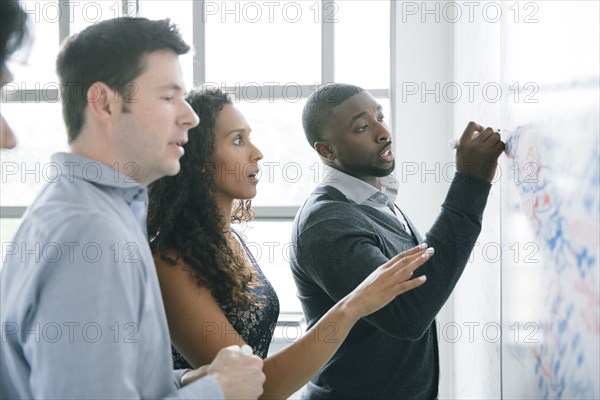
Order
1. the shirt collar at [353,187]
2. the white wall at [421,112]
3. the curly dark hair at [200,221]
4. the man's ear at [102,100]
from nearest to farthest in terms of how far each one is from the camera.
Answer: the man's ear at [102,100], the curly dark hair at [200,221], the shirt collar at [353,187], the white wall at [421,112]

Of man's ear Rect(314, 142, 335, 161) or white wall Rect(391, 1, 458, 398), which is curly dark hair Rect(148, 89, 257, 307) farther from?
white wall Rect(391, 1, 458, 398)

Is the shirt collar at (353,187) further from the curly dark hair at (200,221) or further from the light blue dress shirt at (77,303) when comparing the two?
the light blue dress shirt at (77,303)

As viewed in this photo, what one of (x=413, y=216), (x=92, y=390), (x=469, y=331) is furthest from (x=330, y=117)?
(x=413, y=216)

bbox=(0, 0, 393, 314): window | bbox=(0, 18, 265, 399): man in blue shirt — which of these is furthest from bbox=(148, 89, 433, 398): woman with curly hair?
bbox=(0, 0, 393, 314): window

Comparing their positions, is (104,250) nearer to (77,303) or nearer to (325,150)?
(77,303)

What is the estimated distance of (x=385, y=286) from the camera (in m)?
1.14

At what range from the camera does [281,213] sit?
3572mm

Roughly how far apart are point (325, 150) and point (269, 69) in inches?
83.4

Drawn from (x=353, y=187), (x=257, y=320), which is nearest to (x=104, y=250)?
(x=257, y=320)

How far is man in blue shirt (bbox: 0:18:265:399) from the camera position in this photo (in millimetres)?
830

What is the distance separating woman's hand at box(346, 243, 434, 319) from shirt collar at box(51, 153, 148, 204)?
410 mm

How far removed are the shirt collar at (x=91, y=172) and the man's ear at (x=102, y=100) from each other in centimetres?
7

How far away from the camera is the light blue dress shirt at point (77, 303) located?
827 millimetres

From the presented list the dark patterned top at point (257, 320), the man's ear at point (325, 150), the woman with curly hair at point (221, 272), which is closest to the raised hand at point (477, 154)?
the woman with curly hair at point (221, 272)
